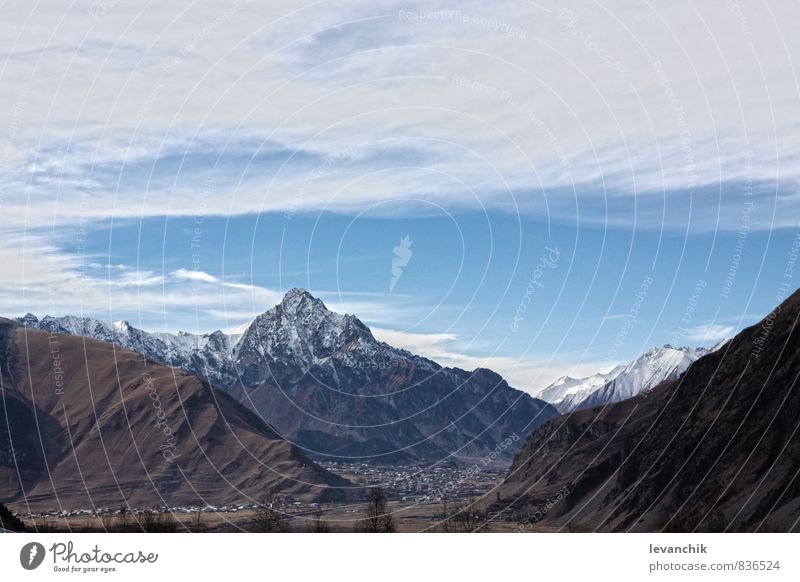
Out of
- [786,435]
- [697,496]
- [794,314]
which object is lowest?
[697,496]
